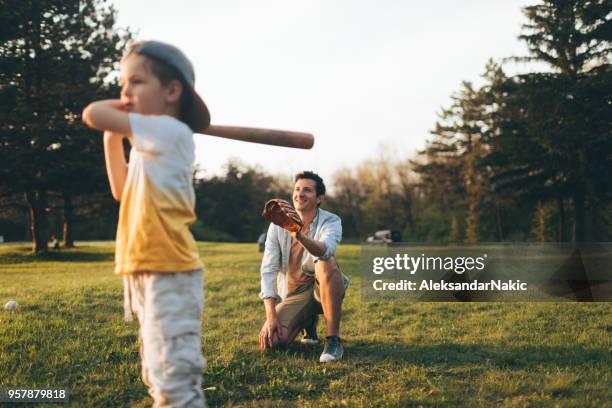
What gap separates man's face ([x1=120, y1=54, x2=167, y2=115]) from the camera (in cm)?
230

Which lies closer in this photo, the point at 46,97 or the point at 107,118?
the point at 107,118

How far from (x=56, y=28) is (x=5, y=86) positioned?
370cm

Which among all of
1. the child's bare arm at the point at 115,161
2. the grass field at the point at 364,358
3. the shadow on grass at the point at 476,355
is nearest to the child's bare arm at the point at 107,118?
the child's bare arm at the point at 115,161

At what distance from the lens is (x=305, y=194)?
481 cm

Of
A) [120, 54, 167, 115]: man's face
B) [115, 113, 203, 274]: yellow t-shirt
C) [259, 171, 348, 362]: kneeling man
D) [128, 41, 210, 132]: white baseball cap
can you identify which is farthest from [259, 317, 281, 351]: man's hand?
[120, 54, 167, 115]: man's face

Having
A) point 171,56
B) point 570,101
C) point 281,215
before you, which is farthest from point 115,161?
point 570,101

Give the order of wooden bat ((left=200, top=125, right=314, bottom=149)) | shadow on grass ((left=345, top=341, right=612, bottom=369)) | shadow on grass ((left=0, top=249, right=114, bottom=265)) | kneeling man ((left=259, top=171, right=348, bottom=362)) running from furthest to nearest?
shadow on grass ((left=0, top=249, right=114, bottom=265)), kneeling man ((left=259, top=171, right=348, bottom=362)), shadow on grass ((left=345, top=341, right=612, bottom=369)), wooden bat ((left=200, top=125, right=314, bottom=149))

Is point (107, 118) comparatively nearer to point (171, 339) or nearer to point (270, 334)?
point (171, 339)

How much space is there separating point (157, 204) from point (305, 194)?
2639 millimetres

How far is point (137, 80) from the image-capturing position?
232 centimetres

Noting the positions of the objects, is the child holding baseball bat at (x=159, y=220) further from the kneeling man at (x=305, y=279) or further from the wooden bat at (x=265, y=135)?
the kneeling man at (x=305, y=279)

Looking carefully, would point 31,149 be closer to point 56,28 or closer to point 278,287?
point 56,28

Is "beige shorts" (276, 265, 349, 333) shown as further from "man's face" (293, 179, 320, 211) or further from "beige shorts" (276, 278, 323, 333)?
"man's face" (293, 179, 320, 211)

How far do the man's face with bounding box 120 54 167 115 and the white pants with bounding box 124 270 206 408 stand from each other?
0.72m
